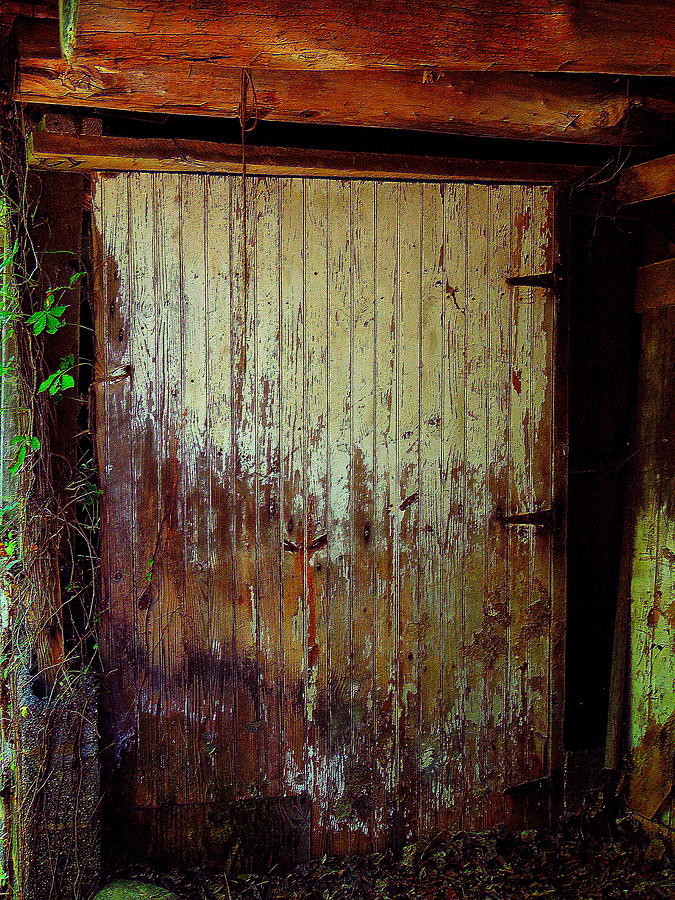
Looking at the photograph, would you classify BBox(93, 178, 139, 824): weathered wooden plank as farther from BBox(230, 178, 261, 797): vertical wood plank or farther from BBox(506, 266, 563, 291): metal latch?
BBox(506, 266, 563, 291): metal latch

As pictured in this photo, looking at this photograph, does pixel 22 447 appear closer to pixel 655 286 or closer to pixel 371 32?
pixel 371 32

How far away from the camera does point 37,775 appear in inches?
101

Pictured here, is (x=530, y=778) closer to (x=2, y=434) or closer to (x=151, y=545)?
(x=151, y=545)

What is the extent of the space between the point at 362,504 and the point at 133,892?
61.3 inches

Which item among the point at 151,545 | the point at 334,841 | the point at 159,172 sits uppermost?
the point at 159,172

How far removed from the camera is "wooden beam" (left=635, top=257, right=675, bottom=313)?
9.99 ft

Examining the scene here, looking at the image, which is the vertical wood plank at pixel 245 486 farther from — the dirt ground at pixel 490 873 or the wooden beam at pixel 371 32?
the wooden beam at pixel 371 32

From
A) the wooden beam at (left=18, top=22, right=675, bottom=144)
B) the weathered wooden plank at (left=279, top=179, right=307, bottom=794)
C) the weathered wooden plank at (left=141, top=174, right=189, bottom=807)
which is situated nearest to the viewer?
the wooden beam at (left=18, top=22, right=675, bottom=144)

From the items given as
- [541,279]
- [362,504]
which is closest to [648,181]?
[541,279]

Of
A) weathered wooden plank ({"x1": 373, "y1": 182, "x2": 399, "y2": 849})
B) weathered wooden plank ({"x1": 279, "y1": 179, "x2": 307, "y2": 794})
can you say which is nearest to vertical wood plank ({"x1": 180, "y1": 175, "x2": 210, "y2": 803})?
weathered wooden plank ({"x1": 279, "y1": 179, "x2": 307, "y2": 794})

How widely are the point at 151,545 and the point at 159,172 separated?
1.32 m

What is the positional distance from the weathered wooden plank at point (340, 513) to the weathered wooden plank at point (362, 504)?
2 cm

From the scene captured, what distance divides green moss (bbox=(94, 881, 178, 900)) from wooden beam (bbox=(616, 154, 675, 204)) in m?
3.09

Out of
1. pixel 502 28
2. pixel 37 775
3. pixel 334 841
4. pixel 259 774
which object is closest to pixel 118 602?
pixel 37 775
